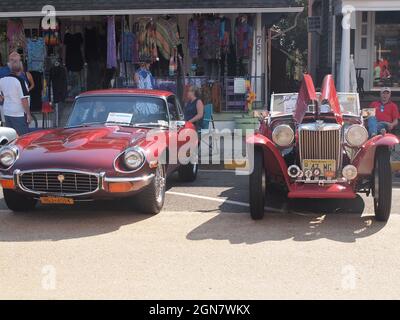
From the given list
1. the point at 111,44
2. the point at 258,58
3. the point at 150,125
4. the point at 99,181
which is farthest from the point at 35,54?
the point at 99,181

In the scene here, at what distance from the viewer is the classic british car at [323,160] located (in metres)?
6.48

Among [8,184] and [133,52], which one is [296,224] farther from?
[133,52]

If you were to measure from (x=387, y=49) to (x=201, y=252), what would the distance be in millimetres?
13743

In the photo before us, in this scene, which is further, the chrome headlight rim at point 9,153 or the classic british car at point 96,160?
the chrome headlight rim at point 9,153

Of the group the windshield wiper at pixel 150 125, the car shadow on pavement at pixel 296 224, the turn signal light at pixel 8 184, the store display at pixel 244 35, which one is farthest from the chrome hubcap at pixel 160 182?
the store display at pixel 244 35

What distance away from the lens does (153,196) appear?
22.2 ft

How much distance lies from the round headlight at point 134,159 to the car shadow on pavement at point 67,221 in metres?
0.66

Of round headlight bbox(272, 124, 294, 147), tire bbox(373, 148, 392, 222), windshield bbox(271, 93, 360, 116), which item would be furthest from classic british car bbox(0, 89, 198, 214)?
tire bbox(373, 148, 392, 222)

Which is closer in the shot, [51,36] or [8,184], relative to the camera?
[8,184]

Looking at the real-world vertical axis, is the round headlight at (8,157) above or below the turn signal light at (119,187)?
above

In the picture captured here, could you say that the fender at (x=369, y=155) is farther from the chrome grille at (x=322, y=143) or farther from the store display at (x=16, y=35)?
the store display at (x=16, y=35)

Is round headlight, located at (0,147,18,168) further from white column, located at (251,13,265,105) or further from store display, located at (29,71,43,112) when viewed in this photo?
white column, located at (251,13,265,105)

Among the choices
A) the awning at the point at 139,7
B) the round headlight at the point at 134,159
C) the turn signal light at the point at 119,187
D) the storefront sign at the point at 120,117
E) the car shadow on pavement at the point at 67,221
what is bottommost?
the car shadow on pavement at the point at 67,221

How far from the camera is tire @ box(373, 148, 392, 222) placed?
634cm
